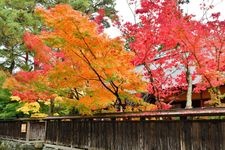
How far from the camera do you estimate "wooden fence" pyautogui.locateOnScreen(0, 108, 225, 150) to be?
1009 centimetres

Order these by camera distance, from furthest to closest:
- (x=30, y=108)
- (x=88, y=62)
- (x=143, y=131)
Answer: (x=30, y=108) < (x=88, y=62) < (x=143, y=131)

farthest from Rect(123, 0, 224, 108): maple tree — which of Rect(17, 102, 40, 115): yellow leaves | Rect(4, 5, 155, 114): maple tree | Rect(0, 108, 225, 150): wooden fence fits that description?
Rect(17, 102, 40, 115): yellow leaves

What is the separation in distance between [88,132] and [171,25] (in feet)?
20.9

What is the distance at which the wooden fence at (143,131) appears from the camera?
397 inches

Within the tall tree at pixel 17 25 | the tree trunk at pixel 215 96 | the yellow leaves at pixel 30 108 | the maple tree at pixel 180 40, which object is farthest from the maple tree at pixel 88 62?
the tall tree at pixel 17 25

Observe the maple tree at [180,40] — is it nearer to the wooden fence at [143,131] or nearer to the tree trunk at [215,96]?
the tree trunk at [215,96]

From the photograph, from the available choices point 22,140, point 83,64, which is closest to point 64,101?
point 83,64

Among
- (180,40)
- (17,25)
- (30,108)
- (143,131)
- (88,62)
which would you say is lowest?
(143,131)

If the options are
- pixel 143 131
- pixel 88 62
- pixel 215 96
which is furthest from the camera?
pixel 215 96

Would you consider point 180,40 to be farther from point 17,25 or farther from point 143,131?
point 17,25

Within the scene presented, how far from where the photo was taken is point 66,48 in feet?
44.9

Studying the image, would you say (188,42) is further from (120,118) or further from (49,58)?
(49,58)

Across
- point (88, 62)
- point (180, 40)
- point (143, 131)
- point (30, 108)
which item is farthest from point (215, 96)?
point (30, 108)

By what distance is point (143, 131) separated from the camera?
12.7 metres
